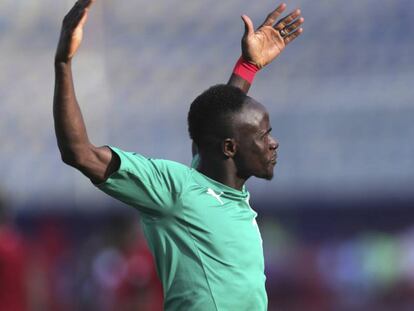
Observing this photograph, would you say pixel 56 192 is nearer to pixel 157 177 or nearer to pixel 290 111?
pixel 290 111

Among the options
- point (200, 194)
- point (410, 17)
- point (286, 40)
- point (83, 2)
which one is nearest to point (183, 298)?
point (200, 194)

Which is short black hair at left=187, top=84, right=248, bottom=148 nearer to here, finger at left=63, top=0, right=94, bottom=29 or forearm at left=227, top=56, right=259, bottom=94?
forearm at left=227, top=56, right=259, bottom=94

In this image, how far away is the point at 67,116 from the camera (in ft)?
10.8

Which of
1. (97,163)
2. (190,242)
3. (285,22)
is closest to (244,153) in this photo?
(190,242)

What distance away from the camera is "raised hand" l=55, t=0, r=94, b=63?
327 centimetres

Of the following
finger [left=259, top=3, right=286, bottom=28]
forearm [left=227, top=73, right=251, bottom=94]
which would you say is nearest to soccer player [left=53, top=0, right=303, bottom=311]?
forearm [left=227, top=73, right=251, bottom=94]

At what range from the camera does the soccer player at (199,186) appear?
3.33m

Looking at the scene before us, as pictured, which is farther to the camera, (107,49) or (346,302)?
(107,49)

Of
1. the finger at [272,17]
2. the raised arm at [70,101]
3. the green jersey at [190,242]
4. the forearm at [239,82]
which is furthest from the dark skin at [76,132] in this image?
the finger at [272,17]

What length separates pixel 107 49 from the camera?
1229cm

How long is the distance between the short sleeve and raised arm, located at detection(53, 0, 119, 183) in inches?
5.0

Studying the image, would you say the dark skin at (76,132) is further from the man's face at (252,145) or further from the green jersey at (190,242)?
the green jersey at (190,242)

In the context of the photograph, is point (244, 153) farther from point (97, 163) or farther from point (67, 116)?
point (67, 116)

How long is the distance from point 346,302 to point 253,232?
7306 millimetres
